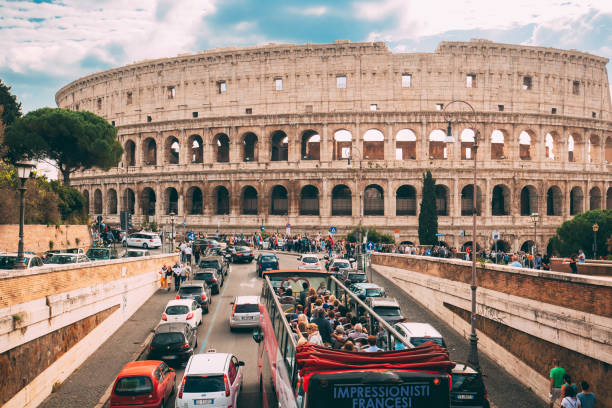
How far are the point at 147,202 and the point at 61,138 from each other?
13.5m

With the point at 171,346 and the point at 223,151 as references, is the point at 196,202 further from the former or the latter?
the point at 171,346

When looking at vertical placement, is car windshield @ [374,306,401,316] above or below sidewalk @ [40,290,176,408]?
above

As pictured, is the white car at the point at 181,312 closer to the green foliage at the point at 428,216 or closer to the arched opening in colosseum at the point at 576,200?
the green foliage at the point at 428,216

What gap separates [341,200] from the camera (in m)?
49.4

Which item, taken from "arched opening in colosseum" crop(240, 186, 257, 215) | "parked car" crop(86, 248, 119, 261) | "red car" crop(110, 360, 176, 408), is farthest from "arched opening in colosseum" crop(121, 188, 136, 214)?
"red car" crop(110, 360, 176, 408)

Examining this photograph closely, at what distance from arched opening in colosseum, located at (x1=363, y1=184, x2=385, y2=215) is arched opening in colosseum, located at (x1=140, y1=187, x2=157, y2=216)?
25336 mm

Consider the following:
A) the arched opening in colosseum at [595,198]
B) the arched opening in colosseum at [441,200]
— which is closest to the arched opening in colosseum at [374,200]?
the arched opening in colosseum at [441,200]

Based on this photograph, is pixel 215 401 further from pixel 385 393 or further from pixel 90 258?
pixel 90 258

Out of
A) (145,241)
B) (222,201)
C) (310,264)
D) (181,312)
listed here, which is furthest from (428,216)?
(181,312)

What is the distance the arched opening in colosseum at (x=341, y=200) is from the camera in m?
49.2

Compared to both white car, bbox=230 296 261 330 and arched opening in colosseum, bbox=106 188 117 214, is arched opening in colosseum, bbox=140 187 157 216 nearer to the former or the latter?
arched opening in colosseum, bbox=106 188 117 214

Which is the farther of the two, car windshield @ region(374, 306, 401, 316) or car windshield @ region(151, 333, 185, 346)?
car windshield @ region(374, 306, 401, 316)

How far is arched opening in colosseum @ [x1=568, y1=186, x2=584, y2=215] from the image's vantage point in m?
49.8

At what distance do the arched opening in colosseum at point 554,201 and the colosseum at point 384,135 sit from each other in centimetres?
13
